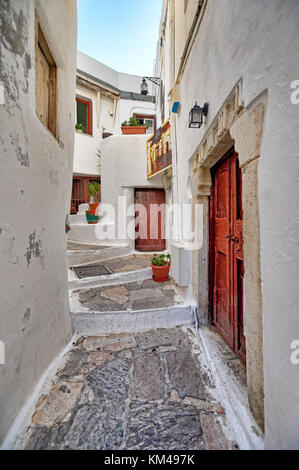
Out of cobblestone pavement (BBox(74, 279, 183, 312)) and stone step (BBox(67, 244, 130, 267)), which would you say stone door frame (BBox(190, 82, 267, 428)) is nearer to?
cobblestone pavement (BBox(74, 279, 183, 312))

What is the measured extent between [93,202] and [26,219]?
5.65 m

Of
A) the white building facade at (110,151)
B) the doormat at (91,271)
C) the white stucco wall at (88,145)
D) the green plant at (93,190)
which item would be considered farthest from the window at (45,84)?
the white stucco wall at (88,145)

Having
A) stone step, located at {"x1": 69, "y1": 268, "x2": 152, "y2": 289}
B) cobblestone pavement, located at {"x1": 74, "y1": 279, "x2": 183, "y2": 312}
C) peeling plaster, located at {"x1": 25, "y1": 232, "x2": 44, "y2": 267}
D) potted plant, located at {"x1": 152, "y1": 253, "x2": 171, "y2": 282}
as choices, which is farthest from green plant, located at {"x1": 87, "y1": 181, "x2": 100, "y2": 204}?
peeling plaster, located at {"x1": 25, "y1": 232, "x2": 44, "y2": 267}

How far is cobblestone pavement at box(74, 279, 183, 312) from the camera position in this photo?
117 inches

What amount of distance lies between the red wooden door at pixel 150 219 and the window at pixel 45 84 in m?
4.38

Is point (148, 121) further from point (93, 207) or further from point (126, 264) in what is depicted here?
point (126, 264)

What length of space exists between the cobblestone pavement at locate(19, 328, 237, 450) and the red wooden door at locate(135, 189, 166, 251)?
450 cm

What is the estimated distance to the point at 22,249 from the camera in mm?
1587

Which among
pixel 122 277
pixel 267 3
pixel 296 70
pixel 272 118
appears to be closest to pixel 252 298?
pixel 272 118

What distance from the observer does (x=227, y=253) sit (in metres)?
2.27

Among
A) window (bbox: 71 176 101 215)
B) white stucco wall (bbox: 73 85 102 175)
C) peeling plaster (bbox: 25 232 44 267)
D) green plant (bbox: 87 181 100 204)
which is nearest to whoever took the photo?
peeling plaster (bbox: 25 232 44 267)

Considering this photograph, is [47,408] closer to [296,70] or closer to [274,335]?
[274,335]

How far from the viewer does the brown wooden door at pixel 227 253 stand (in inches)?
79.7
